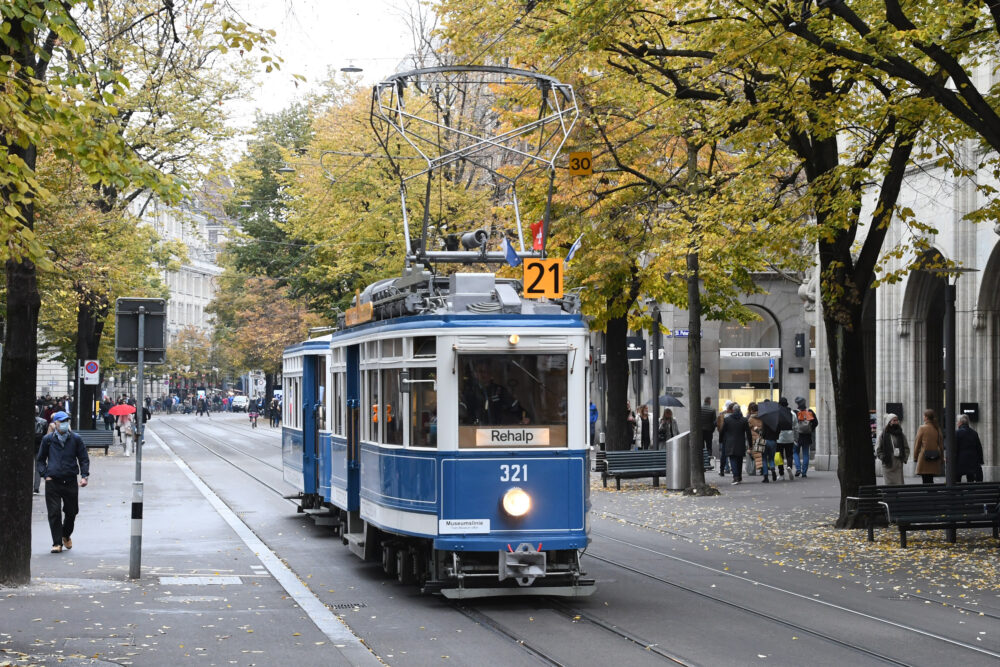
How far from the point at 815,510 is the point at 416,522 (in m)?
11.7

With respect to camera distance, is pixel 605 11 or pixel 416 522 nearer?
pixel 416 522

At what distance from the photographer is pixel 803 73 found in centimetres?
1692

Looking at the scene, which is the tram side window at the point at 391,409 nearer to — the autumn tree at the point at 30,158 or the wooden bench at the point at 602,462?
the autumn tree at the point at 30,158

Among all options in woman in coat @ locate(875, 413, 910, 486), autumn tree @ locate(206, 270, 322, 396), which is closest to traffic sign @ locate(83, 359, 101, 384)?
woman in coat @ locate(875, 413, 910, 486)

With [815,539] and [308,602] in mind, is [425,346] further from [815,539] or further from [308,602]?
[815,539]

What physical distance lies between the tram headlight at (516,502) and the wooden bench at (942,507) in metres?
6.39

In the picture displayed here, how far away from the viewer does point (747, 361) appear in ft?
155

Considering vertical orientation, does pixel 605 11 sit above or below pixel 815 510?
above

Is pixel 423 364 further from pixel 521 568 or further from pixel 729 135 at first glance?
pixel 729 135

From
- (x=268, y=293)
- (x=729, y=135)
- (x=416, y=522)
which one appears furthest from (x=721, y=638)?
(x=268, y=293)

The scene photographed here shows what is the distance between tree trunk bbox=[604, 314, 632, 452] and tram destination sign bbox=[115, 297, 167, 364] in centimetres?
1533

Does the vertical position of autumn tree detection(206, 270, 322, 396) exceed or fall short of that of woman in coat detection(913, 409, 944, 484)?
it exceeds it

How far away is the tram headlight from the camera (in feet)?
43.3

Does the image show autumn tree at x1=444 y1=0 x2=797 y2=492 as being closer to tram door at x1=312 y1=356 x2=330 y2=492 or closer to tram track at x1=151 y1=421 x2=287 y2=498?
tram door at x1=312 y1=356 x2=330 y2=492
